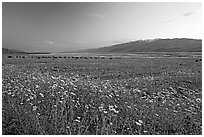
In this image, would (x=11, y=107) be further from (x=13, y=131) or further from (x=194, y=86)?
(x=194, y=86)

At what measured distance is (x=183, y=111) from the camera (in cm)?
826

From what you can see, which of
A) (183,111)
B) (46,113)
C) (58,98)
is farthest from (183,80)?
(46,113)

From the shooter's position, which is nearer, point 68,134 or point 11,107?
point 68,134

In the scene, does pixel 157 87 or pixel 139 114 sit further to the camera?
pixel 157 87

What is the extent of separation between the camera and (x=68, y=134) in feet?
17.7

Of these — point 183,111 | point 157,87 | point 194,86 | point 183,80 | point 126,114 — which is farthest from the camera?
point 183,80

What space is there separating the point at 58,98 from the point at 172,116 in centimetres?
354

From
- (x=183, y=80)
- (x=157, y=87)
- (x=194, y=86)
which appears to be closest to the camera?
(x=157, y=87)

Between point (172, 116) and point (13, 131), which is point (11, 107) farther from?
point (172, 116)

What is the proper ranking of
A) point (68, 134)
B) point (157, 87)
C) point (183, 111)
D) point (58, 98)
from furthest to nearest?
point (157, 87)
point (183, 111)
point (58, 98)
point (68, 134)

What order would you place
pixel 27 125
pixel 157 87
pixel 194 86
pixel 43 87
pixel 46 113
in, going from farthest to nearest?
pixel 194 86 → pixel 157 87 → pixel 43 87 → pixel 46 113 → pixel 27 125

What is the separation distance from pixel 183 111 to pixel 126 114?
2.31m

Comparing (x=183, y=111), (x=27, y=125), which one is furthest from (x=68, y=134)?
(x=183, y=111)

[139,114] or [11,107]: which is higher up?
[11,107]
